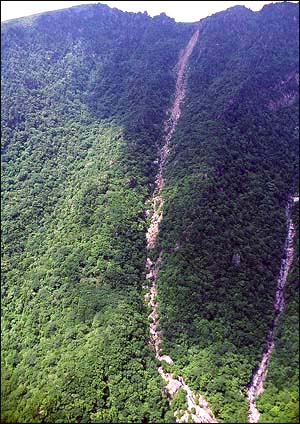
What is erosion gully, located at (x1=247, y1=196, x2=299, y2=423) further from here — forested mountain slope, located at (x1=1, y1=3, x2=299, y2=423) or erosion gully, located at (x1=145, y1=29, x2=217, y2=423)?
erosion gully, located at (x1=145, y1=29, x2=217, y2=423)

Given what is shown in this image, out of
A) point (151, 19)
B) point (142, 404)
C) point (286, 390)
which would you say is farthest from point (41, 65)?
point (286, 390)

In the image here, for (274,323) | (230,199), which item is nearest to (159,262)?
(230,199)

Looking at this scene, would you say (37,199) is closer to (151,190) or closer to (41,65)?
(151,190)

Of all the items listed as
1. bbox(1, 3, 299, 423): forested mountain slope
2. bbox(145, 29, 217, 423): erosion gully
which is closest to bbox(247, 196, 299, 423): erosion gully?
bbox(1, 3, 299, 423): forested mountain slope

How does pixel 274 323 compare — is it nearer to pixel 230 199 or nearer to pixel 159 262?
pixel 159 262

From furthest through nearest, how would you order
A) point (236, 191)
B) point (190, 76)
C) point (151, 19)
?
point (151, 19) < point (190, 76) < point (236, 191)

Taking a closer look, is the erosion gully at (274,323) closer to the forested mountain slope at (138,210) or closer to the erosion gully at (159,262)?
the forested mountain slope at (138,210)
